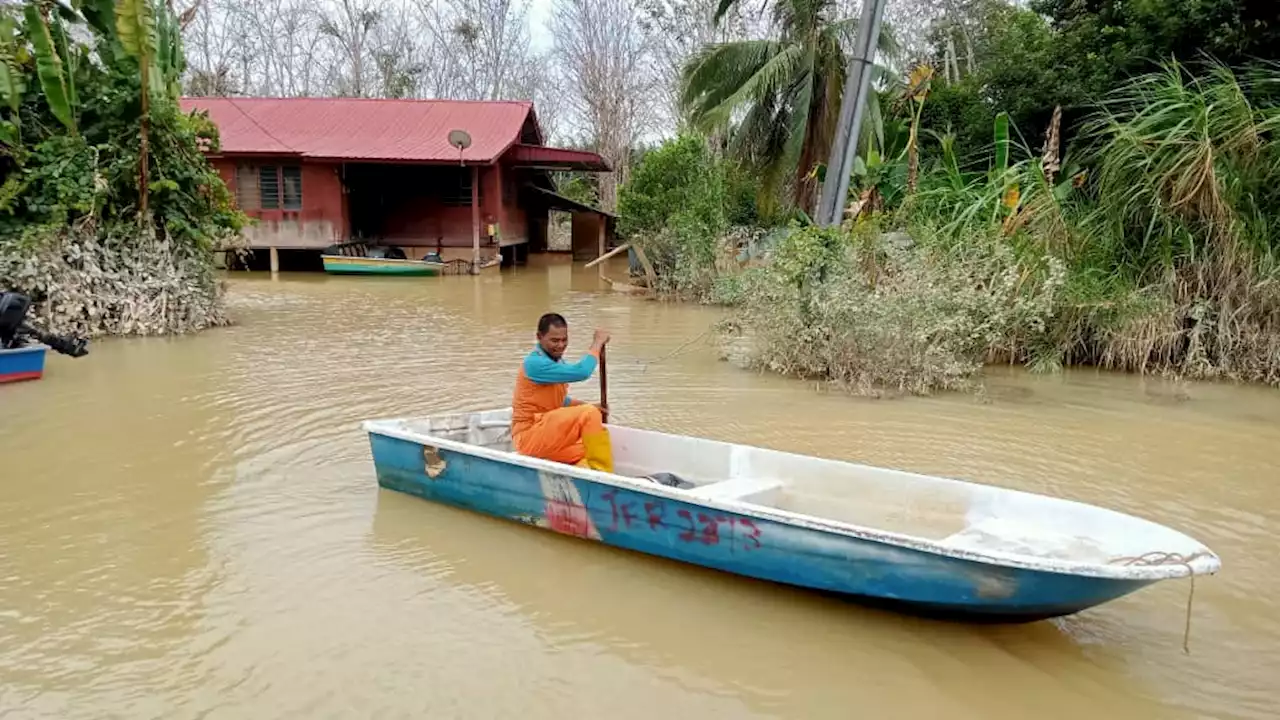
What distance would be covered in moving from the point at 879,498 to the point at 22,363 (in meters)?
8.59

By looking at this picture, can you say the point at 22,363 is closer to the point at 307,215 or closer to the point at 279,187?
the point at 307,215

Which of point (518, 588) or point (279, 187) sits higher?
point (279, 187)

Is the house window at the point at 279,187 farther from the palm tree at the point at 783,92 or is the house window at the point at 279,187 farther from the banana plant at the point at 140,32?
the banana plant at the point at 140,32

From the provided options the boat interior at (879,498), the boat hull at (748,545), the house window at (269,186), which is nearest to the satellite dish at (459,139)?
the house window at (269,186)

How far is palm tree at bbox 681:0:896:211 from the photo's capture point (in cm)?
1925

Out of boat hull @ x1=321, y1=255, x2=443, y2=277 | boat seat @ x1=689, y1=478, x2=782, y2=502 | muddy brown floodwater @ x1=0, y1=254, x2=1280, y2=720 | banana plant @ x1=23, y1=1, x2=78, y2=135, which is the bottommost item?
muddy brown floodwater @ x1=0, y1=254, x2=1280, y2=720

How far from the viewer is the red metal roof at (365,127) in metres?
22.9

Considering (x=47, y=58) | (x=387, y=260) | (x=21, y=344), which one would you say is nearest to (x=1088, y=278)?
(x=21, y=344)

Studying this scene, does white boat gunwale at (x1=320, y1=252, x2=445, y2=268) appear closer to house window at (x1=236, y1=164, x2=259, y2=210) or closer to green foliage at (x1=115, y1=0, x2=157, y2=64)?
house window at (x1=236, y1=164, x2=259, y2=210)

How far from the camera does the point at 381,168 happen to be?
25.5m

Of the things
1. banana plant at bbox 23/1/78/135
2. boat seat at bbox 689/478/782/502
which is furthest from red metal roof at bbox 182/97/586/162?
boat seat at bbox 689/478/782/502

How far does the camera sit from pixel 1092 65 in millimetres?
14250

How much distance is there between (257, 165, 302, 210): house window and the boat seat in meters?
20.3

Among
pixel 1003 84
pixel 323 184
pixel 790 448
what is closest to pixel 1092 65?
pixel 1003 84
